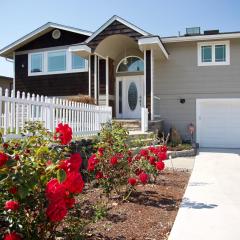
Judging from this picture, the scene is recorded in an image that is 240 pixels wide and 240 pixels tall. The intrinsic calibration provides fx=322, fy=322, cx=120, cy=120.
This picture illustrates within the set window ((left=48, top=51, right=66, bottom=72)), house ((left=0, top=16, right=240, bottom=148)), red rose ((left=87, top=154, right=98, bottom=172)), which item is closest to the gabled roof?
house ((left=0, top=16, right=240, bottom=148))

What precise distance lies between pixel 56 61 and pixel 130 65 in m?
4.28

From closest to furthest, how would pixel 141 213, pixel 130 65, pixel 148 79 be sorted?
pixel 141 213 < pixel 148 79 < pixel 130 65

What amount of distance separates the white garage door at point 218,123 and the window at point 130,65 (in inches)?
128

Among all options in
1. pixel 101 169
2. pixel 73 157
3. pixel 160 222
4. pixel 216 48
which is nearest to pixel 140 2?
pixel 216 48

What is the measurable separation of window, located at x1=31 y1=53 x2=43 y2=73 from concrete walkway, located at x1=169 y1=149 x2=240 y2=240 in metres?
11.6

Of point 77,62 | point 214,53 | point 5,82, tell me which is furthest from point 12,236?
point 5,82

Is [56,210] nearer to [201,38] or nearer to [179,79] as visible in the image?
[179,79]

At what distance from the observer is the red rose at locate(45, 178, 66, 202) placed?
8.27 ft

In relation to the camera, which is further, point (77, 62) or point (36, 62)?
point (36, 62)

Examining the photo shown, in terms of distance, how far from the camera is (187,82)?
15.0 meters

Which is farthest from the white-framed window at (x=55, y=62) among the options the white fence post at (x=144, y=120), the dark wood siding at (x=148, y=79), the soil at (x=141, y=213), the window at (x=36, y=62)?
the soil at (x=141, y=213)

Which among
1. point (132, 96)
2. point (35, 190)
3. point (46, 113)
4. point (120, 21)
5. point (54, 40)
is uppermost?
point (54, 40)

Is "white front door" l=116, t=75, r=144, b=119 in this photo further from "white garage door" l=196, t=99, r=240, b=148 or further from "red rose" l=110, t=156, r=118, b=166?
"red rose" l=110, t=156, r=118, b=166

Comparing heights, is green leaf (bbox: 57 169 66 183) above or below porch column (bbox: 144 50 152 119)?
below
